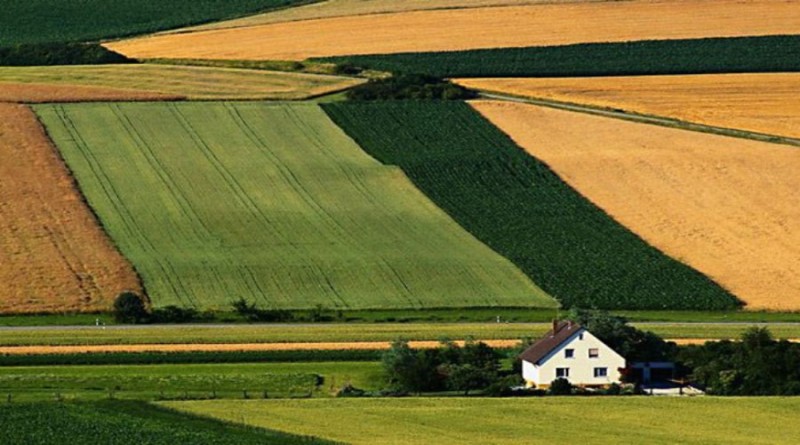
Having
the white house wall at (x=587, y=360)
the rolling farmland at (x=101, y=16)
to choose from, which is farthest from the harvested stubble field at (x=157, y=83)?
the white house wall at (x=587, y=360)

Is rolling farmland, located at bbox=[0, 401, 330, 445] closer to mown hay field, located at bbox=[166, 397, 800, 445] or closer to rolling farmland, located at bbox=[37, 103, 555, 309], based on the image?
mown hay field, located at bbox=[166, 397, 800, 445]

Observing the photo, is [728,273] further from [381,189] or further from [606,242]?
[381,189]

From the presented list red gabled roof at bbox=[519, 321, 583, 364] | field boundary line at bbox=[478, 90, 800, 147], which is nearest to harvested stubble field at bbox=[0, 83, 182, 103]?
field boundary line at bbox=[478, 90, 800, 147]

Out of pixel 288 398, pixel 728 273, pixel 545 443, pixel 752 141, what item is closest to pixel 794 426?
pixel 545 443

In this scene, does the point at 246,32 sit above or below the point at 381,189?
above

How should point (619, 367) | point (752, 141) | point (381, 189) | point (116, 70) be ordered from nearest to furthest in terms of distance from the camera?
1. point (619, 367)
2. point (381, 189)
3. point (752, 141)
4. point (116, 70)

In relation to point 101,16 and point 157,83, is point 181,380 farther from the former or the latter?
point 101,16
